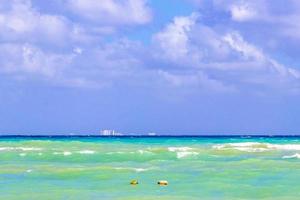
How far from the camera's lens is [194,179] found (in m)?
22.1

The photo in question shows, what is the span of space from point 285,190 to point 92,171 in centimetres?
961

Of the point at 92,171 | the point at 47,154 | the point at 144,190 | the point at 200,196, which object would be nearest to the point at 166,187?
the point at 144,190

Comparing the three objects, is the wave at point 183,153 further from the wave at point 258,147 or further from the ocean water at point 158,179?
the ocean water at point 158,179

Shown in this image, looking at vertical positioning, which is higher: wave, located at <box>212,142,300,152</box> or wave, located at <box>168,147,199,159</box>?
wave, located at <box>212,142,300,152</box>

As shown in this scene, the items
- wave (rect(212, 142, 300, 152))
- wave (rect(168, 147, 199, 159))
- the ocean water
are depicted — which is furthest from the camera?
wave (rect(212, 142, 300, 152))

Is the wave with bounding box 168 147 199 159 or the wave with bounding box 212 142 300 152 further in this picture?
the wave with bounding box 212 142 300 152

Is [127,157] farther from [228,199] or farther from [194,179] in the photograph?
[228,199]

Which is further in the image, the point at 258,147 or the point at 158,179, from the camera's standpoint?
the point at 258,147

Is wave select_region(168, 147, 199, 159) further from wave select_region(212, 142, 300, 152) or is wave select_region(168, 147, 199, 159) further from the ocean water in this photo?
the ocean water


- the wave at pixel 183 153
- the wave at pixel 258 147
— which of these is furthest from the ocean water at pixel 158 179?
the wave at pixel 258 147

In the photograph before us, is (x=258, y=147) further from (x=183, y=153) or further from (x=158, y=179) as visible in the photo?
(x=158, y=179)

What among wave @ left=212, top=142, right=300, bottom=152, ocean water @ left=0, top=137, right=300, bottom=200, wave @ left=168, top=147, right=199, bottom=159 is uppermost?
wave @ left=212, top=142, right=300, bottom=152

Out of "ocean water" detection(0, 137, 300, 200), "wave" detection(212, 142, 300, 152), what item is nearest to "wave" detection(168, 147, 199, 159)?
"wave" detection(212, 142, 300, 152)

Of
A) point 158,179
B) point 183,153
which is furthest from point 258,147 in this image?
point 158,179
